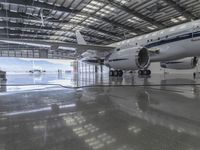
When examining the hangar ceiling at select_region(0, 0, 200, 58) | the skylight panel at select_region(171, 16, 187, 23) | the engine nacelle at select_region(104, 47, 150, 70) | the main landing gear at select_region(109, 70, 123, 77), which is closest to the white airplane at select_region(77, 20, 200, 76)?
the engine nacelle at select_region(104, 47, 150, 70)

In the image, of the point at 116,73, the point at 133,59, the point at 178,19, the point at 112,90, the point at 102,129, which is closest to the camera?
the point at 102,129

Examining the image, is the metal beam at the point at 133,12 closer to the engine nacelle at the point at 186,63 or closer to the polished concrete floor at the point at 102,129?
the engine nacelle at the point at 186,63

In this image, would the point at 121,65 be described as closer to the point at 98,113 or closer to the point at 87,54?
the point at 87,54

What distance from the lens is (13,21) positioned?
22328mm

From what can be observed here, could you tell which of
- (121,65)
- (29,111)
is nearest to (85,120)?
(29,111)

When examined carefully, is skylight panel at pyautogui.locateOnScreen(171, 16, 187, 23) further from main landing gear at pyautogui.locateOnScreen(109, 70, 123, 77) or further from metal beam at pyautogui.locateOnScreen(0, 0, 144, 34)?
main landing gear at pyautogui.locateOnScreen(109, 70, 123, 77)

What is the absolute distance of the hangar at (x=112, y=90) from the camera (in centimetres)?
167

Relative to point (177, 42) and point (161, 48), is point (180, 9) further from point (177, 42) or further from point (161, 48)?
point (177, 42)

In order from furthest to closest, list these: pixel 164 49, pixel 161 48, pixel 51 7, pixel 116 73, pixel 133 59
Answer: pixel 51 7, pixel 116 73, pixel 161 48, pixel 164 49, pixel 133 59

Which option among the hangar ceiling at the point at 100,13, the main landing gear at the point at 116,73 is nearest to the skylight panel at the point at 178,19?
the hangar ceiling at the point at 100,13

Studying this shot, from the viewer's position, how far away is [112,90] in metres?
5.30

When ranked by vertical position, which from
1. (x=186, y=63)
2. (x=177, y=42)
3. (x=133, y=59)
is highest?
(x=177, y=42)

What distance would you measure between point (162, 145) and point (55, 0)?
57.0 feet

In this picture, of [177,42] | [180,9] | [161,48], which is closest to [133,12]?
[180,9]
